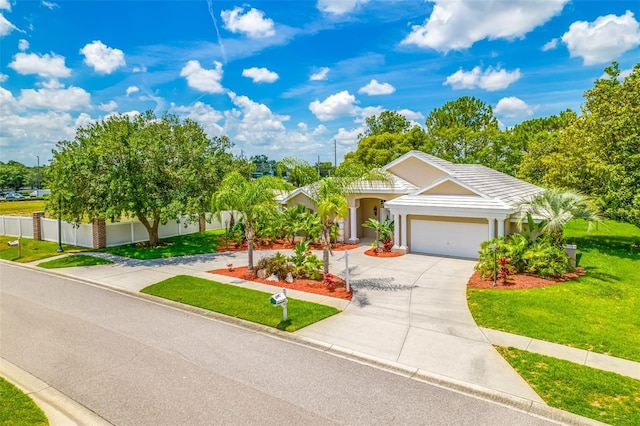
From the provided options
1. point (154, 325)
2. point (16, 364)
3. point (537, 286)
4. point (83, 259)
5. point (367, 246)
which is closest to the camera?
point (16, 364)

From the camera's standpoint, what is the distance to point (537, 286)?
39.0ft

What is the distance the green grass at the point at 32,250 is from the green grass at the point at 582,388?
20.2 m

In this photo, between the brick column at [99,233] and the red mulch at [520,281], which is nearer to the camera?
the red mulch at [520,281]

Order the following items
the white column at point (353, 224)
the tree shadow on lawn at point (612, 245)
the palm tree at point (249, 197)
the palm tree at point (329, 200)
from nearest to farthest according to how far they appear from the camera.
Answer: the palm tree at point (329, 200), the palm tree at point (249, 197), the tree shadow on lawn at point (612, 245), the white column at point (353, 224)

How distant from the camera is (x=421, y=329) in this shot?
9000 millimetres

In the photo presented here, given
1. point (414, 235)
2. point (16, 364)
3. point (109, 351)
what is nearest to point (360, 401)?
point (109, 351)

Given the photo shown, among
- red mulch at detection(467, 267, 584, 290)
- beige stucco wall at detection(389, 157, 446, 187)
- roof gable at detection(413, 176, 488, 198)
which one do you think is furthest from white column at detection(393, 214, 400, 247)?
red mulch at detection(467, 267, 584, 290)

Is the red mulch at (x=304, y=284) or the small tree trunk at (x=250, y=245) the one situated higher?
the small tree trunk at (x=250, y=245)

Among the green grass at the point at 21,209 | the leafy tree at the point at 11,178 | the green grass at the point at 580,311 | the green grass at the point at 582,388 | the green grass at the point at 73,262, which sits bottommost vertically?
the green grass at the point at 582,388

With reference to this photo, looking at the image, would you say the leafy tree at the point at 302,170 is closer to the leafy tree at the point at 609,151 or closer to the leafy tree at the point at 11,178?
the leafy tree at the point at 609,151

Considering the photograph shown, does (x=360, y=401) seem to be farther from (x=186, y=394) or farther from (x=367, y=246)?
(x=367, y=246)

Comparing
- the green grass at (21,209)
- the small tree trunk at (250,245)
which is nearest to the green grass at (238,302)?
the small tree trunk at (250,245)

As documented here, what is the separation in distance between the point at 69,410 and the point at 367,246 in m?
15.7

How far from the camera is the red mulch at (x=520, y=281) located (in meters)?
12.0
